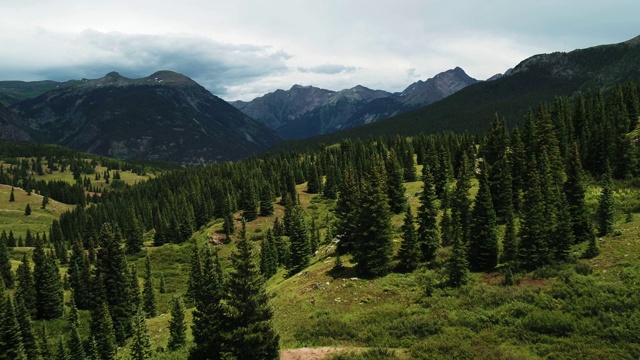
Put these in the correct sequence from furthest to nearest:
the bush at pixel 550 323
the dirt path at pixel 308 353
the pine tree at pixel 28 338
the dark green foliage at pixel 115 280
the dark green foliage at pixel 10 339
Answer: the dark green foliage at pixel 115 280 < the pine tree at pixel 28 338 < the dark green foliage at pixel 10 339 < the dirt path at pixel 308 353 < the bush at pixel 550 323

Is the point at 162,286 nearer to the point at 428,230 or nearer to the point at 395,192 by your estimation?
the point at 395,192

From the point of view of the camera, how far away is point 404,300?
151ft

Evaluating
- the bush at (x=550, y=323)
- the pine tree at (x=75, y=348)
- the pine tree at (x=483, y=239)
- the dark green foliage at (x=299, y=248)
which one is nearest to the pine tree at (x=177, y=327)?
the pine tree at (x=75, y=348)

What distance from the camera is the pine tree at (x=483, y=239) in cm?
5197

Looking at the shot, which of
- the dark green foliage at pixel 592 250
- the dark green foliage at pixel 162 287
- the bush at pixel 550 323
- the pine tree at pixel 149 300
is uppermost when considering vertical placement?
the dark green foliage at pixel 592 250

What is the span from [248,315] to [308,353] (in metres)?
7.30

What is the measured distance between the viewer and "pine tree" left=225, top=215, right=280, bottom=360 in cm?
3141

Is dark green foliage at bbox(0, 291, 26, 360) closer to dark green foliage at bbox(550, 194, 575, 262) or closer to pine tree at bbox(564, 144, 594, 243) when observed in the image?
dark green foliage at bbox(550, 194, 575, 262)

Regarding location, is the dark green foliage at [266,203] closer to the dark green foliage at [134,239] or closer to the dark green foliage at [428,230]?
the dark green foliage at [134,239]

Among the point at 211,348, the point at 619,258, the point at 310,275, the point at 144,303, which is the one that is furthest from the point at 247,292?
the point at 144,303

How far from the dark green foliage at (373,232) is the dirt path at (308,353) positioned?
20438 mm

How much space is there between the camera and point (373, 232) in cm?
5706

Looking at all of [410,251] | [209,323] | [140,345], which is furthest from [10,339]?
[410,251]

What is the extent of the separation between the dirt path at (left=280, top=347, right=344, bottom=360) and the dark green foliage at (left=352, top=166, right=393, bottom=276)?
20.4 m
